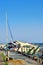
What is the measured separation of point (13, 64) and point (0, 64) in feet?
4.41

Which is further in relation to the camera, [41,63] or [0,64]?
[41,63]

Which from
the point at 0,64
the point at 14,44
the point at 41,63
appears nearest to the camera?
the point at 0,64

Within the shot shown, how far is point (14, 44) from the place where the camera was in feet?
207

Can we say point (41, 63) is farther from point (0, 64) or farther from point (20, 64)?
point (0, 64)

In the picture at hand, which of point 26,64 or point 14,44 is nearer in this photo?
point 26,64

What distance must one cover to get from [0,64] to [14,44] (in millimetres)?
42440

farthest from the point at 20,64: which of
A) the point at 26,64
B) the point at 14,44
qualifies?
the point at 14,44

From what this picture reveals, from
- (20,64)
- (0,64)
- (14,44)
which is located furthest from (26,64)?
(14,44)

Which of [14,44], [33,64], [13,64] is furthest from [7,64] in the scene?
[14,44]

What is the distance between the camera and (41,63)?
877 inches

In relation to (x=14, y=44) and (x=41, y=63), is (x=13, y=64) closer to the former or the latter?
(x=41, y=63)

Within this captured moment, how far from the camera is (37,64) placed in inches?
849

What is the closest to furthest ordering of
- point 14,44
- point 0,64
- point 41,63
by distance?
point 0,64
point 41,63
point 14,44

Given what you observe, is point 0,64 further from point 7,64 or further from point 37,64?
point 37,64
